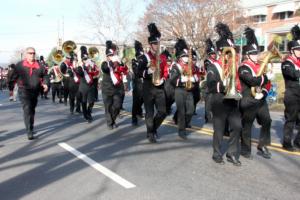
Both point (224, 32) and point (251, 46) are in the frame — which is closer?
point (251, 46)

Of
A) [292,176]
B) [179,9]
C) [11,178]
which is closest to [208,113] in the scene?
[292,176]

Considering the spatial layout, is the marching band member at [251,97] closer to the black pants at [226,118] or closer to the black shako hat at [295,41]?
the black pants at [226,118]

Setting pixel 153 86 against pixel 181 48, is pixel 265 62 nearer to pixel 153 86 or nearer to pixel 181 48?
pixel 181 48

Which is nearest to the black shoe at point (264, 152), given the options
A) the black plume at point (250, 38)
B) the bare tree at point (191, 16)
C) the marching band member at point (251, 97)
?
the marching band member at point (251, 97)

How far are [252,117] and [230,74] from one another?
0.91 metres

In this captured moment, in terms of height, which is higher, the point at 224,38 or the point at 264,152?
the point at 224,38

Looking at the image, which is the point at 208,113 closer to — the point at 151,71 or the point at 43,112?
the point at 151,71

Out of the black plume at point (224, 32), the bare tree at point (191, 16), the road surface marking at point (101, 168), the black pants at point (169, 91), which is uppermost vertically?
the bare tree at point (191, 16)

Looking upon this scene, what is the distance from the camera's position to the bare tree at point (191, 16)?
3366 centimetres

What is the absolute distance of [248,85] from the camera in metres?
7.52

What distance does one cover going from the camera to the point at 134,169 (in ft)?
23.3

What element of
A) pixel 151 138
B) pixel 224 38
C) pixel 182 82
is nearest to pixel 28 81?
pixel 151 138

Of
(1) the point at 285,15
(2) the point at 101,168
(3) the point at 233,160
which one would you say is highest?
(1) the point at 285,15

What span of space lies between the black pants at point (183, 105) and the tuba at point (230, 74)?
2401mm
